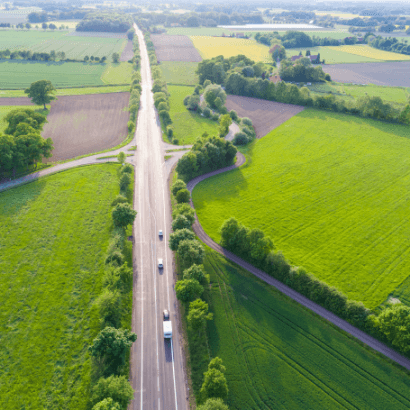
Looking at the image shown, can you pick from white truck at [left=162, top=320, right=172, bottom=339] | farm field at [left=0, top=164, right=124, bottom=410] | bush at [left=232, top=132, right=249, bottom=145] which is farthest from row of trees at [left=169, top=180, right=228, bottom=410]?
bush at [left=232, top=132, right=249, bottom=145]

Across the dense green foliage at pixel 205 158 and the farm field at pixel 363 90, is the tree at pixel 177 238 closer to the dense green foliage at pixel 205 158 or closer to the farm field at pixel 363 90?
the dense green foliage at pixel 205 158

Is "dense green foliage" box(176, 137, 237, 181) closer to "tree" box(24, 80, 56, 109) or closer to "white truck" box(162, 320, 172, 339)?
"white truck" box(162, 320, 172, 339)

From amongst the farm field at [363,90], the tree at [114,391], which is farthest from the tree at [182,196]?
the farm field at [363,90]

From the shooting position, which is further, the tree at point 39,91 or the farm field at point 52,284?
the tree at point 39,91

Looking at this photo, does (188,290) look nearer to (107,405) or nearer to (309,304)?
(107,405)

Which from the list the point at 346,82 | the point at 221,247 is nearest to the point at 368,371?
the point at 221,247

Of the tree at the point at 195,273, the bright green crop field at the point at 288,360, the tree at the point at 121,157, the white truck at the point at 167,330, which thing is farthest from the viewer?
the tree at the point at 121,157

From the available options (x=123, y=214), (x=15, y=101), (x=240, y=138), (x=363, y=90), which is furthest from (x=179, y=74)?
(x=123, y=214)

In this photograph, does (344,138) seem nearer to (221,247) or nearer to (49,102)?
(221,247)
